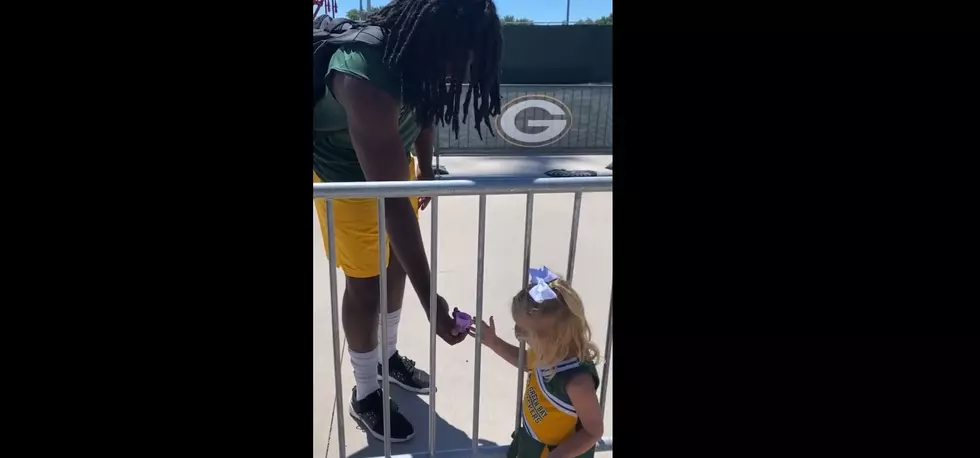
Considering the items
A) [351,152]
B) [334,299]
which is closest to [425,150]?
[351,152]

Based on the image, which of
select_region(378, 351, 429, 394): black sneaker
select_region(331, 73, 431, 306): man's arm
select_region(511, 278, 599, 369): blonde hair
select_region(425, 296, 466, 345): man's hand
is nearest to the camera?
select_region(331, 73, 431, 306): man's arm

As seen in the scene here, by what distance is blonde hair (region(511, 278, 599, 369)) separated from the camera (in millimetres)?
1531

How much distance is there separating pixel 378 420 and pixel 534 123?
28.0ft

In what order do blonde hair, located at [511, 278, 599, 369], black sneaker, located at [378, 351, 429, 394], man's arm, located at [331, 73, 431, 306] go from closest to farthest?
man's arm, located at [331, 73, 431, 306] < blonde hair, located at [511, 278, 599, 369] < black sneaker, located at [378, 351, 429, 394]

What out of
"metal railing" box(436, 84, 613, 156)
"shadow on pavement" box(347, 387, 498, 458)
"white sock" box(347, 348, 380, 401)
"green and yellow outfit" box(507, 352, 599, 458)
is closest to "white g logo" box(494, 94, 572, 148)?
"metal railing" box(436, 84, 613, 156)

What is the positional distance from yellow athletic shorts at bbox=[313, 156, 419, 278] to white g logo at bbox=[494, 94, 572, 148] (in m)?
8.20

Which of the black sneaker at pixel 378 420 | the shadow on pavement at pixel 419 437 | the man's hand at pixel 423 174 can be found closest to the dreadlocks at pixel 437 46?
the man's hand at pixel 423 174

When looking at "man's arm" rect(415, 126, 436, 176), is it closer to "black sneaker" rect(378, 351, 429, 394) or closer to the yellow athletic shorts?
the yellow athletic shorts

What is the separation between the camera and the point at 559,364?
157 centimetres

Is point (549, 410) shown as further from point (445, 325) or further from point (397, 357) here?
point (397, 357)

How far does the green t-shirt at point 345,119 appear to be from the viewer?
146cm
